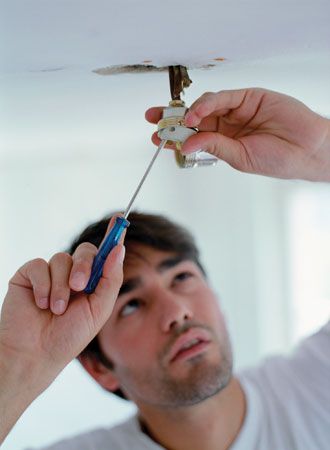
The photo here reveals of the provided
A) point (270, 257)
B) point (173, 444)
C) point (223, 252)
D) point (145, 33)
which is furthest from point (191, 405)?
point (270, 257)

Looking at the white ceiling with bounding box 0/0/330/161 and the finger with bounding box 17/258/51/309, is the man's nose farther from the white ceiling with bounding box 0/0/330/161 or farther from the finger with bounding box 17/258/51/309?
the finger with bounding box 17/258/51/309

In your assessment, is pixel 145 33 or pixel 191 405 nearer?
pixel 145 33

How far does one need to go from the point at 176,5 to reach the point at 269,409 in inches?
41.6

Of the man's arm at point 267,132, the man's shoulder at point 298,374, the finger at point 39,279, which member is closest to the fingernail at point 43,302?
the finger at point 39,279

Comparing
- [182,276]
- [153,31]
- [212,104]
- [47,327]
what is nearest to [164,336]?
[182,276]

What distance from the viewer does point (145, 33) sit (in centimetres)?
55

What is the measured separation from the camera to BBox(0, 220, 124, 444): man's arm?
0.66 meters

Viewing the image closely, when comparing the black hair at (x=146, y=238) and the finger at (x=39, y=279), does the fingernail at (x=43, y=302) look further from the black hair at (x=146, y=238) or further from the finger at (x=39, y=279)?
the black hair at (x=146, y=238)

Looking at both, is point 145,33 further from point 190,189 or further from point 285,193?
point 285,193

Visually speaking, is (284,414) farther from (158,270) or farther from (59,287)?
(59,287)

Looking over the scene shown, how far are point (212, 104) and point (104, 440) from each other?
94cm

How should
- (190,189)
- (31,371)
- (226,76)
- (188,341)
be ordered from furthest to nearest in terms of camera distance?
(190,189), (188,341), (226,76), (31,371)

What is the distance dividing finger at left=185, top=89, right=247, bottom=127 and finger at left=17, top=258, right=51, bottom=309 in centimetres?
26

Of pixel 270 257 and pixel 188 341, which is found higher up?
pixel 188 341
